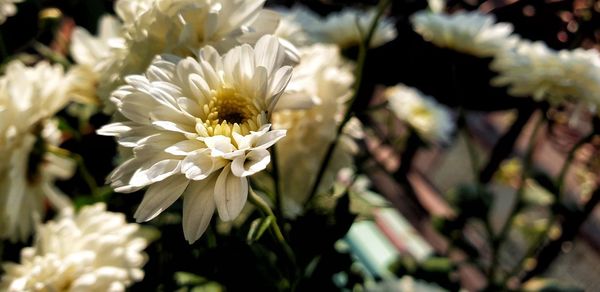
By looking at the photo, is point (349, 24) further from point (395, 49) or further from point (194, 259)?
point (194, 259)

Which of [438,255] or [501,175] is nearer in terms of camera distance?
[438,255]

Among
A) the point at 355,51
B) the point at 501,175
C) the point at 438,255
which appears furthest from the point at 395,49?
the point at 501,175

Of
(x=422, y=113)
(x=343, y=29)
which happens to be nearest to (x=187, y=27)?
(x=343, y=29)

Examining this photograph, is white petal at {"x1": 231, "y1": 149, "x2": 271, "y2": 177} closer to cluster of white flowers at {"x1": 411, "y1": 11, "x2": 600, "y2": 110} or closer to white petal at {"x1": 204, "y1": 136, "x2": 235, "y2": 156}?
Answer: white petal at {"x1": 204, "y1": 136, "x2": 235, "y2": 156}

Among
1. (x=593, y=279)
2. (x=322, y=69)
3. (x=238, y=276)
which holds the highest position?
(x=322, y=69)

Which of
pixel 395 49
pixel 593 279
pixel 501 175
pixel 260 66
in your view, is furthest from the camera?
pixel 501 175

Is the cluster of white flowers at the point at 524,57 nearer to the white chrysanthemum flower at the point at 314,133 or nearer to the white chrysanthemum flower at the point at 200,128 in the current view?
the white chrysanthemum flower at the point at 314,133

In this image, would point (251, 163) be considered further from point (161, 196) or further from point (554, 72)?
point (554, 72)
